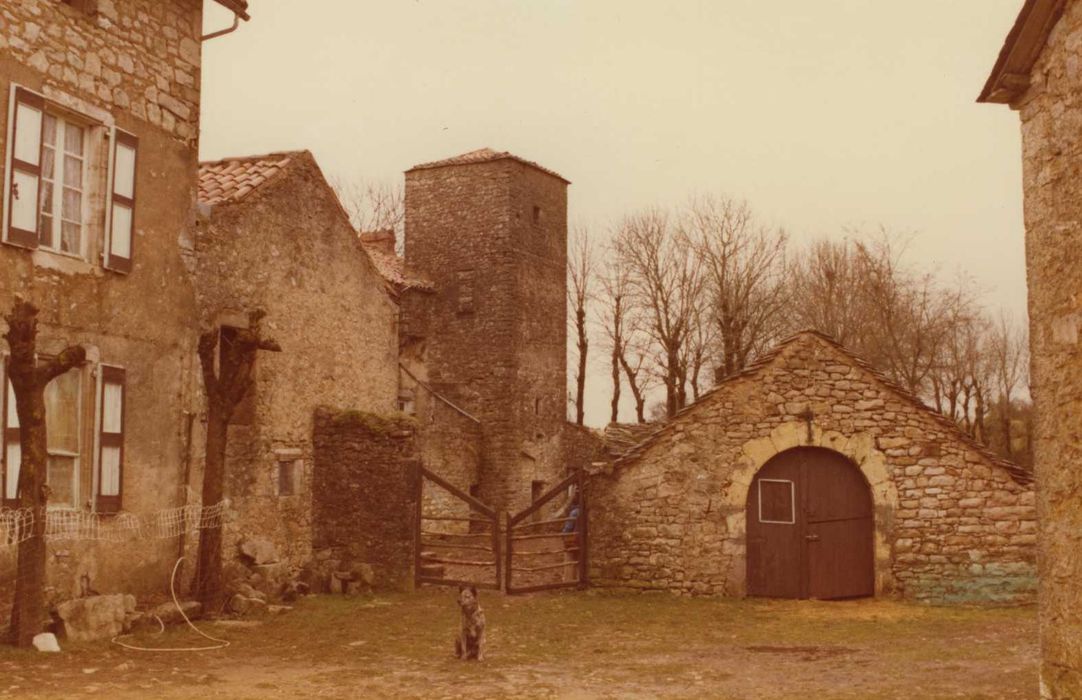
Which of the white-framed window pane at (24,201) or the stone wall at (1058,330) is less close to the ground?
the white-framed window pane at (24,201)

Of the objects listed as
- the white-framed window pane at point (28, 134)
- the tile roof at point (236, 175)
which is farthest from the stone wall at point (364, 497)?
the white-framed window pane at point (28, 134)

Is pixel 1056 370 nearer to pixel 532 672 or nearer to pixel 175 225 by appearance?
pixel 532 672

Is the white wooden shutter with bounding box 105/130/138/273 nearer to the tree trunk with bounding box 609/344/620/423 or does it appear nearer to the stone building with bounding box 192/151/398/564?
the stone building with bounding box 192/151/398/564

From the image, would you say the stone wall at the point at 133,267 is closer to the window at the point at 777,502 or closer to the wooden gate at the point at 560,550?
the wooden gate at the point at 560,550

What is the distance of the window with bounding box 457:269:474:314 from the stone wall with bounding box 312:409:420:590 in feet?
58.8

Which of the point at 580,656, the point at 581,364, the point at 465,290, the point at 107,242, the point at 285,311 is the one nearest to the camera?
the point at 580,656

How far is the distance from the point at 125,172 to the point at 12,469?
A: 11.3 ft

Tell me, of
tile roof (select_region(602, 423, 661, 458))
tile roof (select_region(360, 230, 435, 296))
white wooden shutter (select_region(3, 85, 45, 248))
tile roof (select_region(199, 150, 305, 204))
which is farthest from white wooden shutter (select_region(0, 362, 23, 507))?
tile roof (select_region(360, 230, 435, 296))

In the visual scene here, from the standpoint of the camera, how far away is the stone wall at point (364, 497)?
15.8m

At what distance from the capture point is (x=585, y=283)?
4234 cm

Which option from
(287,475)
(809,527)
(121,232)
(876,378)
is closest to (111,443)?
(121,232)

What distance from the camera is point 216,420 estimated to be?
495 inches

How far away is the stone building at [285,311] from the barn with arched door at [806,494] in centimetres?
415

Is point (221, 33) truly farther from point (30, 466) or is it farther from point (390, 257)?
point (390, 257)
